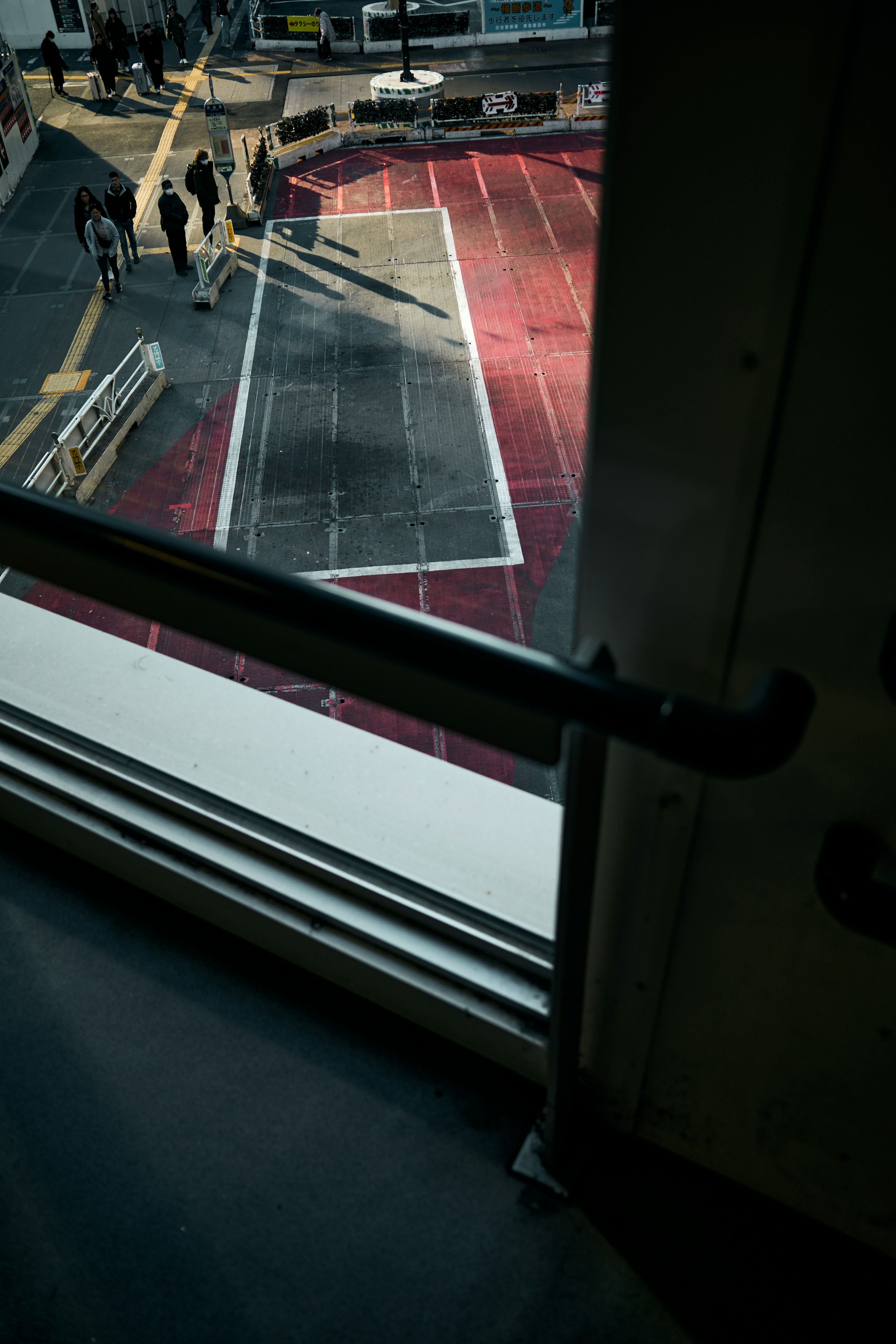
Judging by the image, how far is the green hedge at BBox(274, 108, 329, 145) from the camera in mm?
19031

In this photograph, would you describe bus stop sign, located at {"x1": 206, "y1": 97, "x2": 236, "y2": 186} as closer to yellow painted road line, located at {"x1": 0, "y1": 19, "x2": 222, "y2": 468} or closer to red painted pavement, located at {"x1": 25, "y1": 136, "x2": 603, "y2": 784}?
red painted pavement, located at {"x1": 25, "y1": 136, "x2": 603, "y2": 784}

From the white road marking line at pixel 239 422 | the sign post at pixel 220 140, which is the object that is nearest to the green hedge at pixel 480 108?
the sign post at pixel 220 140

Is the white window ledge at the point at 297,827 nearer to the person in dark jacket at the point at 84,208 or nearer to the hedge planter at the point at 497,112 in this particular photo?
the person in dark jacket at the point at 84,208

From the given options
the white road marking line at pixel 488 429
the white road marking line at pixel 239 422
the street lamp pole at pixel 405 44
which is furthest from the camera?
the street lamp pole at pixel 405 44

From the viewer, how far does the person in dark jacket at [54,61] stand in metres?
21.2

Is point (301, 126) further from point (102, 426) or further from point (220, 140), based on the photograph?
point (102, 426)

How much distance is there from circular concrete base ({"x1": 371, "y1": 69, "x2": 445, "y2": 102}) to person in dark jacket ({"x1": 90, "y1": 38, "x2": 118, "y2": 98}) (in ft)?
19.9

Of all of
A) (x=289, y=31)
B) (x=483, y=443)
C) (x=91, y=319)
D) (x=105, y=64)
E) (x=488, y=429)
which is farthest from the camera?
(x=289, y=31)

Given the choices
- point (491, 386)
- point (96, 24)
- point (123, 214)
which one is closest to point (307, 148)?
point (123, 214)

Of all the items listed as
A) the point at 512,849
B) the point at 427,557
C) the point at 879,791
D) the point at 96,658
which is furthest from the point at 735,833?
the point at 427,557

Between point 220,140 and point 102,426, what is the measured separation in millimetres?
8350

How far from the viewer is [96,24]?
2255 cm

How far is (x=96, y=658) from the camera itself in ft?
6.93

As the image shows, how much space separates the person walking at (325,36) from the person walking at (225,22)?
2667 millimetres
